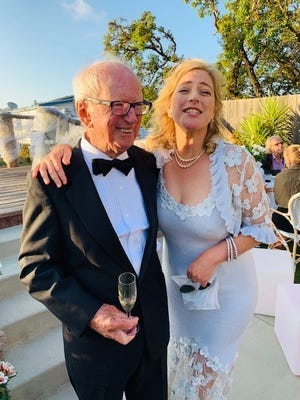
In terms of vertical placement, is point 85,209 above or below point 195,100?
below

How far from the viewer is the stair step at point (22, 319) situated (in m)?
2.36

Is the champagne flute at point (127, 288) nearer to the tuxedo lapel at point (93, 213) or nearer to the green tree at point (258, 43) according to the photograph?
the tuxedo lapel at point (93, 213)

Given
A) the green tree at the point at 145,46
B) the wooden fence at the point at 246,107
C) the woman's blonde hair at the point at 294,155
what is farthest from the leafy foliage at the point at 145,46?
the woman's blonde hair at the point at 294,155

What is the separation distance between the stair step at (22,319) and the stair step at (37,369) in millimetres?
66

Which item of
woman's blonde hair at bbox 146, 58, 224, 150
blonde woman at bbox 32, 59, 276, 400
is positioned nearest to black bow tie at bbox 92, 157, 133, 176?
blonde woman at bbox 32, 59, 276, 400

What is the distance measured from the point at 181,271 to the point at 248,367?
4.46ft

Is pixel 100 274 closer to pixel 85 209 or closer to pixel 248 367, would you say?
pixel 85 209

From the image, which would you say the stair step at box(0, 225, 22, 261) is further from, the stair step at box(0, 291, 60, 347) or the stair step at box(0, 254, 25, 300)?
the stair step at box(0, 291, 60, 347)

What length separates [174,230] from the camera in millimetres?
1569

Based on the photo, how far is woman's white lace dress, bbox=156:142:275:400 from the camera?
1517mm

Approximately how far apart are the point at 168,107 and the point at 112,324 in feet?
3.70

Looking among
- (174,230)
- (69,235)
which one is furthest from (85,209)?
(174,230)

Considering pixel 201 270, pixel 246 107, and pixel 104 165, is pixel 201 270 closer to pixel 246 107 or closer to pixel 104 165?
pixel 104 165

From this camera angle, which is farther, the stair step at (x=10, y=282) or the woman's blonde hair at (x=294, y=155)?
the woman's blonde hair at (x=294, y=155)
